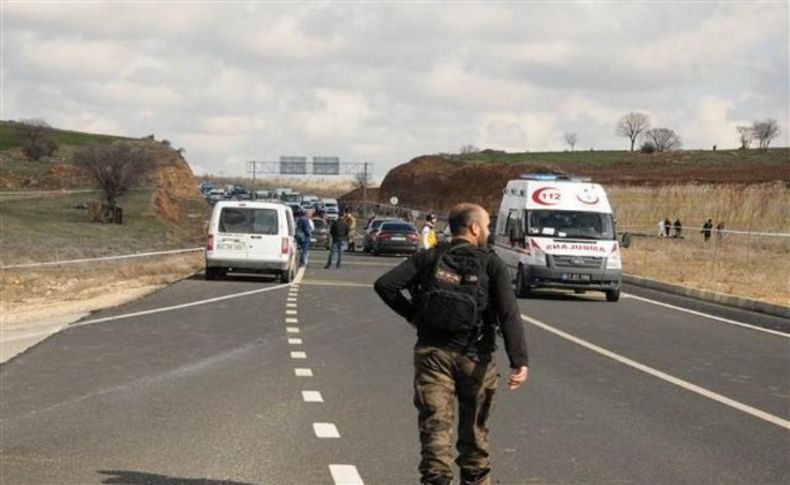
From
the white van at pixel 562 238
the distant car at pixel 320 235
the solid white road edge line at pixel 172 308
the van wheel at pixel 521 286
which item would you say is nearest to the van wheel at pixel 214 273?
the solid white road edge line at pixel 172 308

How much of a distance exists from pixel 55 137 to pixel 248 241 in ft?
305

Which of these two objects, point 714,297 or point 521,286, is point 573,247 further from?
point 714,297

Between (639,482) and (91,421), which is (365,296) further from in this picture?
(639,482)

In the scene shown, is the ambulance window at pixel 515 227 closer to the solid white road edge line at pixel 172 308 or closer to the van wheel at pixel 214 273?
the solid white road edge line at pixel 172 308

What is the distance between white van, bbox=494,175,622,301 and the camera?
21.8m

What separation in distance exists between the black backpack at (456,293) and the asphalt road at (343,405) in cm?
144

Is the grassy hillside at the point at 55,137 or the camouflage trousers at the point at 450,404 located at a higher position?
the grassy hillside at the point at 55,137

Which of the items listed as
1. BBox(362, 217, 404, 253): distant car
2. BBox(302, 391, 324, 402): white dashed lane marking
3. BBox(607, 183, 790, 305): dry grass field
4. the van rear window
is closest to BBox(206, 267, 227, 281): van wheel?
the van rear window

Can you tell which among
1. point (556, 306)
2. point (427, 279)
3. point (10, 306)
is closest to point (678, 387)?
point (427, 279)

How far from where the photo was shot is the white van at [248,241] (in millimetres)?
24016

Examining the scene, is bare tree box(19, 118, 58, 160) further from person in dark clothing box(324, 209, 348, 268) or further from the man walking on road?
the man walking on road

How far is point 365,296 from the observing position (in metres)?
21.2

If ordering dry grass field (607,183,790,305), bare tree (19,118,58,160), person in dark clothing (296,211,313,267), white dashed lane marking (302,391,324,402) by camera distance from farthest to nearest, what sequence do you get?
bare tree (19,118,58,160) → person in dark clothing (296,211,313,267) → dry grass field (607,183,790,305) → white dashed lane marking (302,391,324,402)

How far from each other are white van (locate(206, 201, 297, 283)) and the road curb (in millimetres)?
9594
